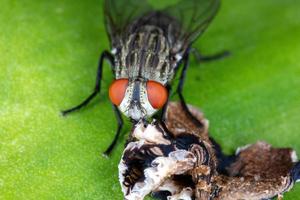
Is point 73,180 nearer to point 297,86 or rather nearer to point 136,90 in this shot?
point 136,90

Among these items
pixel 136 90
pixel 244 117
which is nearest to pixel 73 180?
pixel 136 90

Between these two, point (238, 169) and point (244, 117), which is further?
point (244, 117)

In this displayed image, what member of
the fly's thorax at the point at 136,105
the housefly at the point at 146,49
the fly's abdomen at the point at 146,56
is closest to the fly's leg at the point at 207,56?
the housefly at the point at 146,49

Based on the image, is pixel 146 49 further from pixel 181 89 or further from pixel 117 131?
pixel 117 131

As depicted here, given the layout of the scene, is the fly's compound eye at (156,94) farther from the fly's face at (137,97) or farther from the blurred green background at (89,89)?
the blurred green background at (89,89)

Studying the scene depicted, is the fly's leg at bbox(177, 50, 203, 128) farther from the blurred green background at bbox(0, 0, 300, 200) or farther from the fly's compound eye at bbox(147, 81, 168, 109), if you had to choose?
the fly's compound eye at bbox(147, 81, 168, 109)

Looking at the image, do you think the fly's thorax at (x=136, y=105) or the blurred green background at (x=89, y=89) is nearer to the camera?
the blurred green background at (x=89, y=89)

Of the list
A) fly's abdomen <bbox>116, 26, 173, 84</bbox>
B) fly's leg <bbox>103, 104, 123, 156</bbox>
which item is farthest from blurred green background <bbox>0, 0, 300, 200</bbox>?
fly's abdomen <bbox>116, 26, 173, 84</bbox>

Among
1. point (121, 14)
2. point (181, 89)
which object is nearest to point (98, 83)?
point (181, 89)
